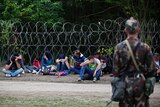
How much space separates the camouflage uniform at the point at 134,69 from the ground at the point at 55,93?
460 centimetres

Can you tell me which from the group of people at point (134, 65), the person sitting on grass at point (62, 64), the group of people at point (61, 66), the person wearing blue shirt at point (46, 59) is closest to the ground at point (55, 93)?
the group of people at point (61, 66)

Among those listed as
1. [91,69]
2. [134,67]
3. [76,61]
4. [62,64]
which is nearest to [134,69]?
[134,67]

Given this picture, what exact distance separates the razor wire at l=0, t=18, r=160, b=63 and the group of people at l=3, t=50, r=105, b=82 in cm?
110

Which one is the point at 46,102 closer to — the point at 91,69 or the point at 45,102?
the point at 45,102

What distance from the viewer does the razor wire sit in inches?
779

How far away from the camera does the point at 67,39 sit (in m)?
20.8

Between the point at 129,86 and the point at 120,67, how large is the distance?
30 cm

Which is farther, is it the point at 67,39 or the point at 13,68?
the point at 67,39

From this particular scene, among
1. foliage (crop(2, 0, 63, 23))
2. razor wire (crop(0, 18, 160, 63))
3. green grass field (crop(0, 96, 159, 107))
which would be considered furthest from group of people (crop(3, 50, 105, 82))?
green grass field (crop(0, 96, 159, 107))

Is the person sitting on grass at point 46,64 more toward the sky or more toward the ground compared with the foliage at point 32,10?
more toward the ground

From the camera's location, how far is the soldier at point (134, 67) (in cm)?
641

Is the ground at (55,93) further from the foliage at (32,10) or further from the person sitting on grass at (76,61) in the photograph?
the foliage at (32,10)

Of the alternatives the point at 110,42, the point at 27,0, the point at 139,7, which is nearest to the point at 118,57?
the point at 110,42

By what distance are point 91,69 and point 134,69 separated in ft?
35.4
